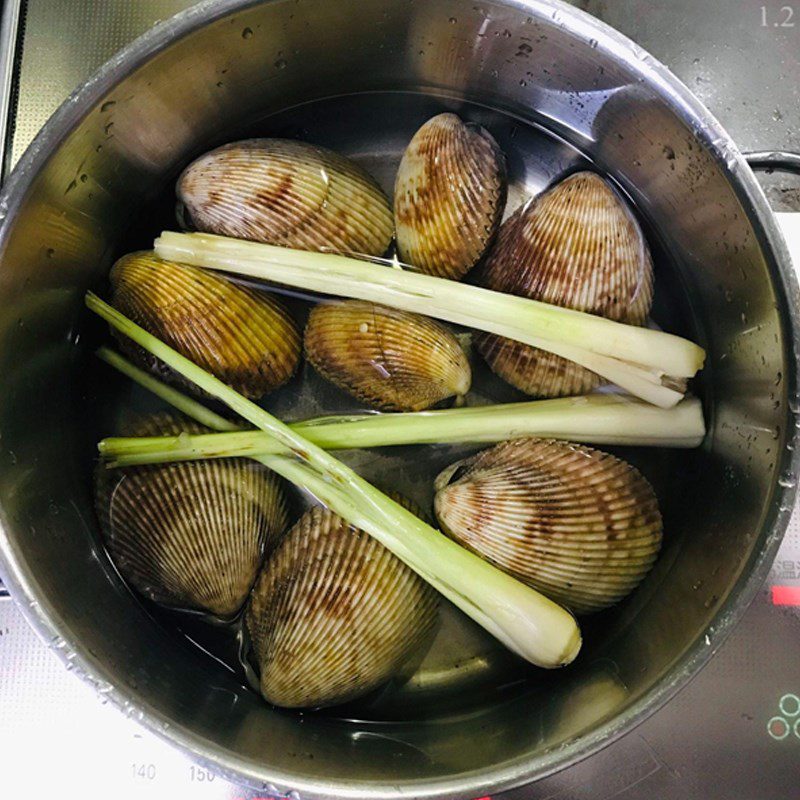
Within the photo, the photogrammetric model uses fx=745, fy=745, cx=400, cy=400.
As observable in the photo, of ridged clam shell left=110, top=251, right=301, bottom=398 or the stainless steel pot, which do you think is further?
ridged clam shell left=110, top=251, right=301, bottom=398

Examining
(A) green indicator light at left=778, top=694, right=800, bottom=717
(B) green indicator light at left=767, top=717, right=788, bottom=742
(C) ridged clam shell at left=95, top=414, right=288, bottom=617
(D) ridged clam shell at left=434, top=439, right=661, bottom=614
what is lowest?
(B) green indicator light at left=767, top=717, right=788, bottom=742

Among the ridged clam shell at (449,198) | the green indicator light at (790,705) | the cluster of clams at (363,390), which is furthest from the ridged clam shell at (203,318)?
the green indicator light at (790,705)

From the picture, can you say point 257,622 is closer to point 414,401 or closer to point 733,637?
point 414,401

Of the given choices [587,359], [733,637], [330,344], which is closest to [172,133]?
[330,344]

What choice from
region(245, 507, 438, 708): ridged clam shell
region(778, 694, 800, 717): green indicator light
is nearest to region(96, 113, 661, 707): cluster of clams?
region(245, 507, 438, 708): ridged clam shell

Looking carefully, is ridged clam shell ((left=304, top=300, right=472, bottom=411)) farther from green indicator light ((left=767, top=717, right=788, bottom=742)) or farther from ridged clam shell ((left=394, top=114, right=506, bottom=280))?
green indicator light ((left=767, top=717, right=788, bottom=742))

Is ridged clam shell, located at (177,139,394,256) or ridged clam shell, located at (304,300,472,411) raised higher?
ridged clam shell, located at (177,139,394,256)
